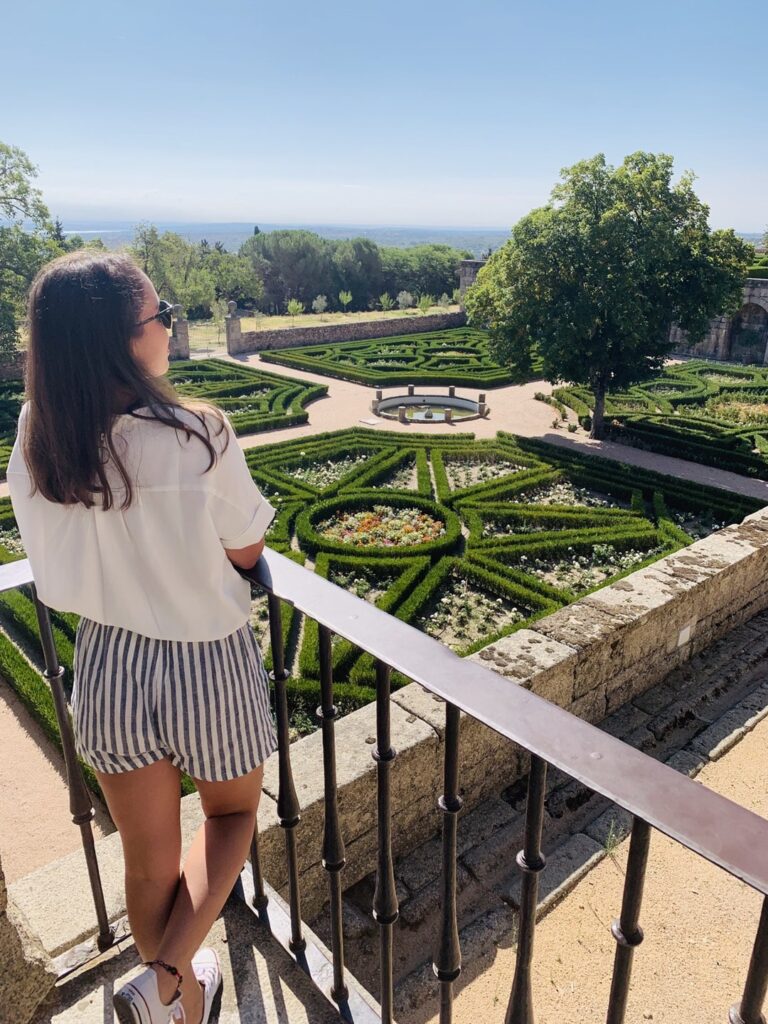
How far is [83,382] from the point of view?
168cm

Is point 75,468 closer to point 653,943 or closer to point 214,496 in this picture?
point 214,496

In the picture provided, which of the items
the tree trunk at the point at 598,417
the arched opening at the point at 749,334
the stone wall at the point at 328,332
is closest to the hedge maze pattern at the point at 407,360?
the stone wall at the point at 328,332

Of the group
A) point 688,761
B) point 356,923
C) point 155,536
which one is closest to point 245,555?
point 155,536

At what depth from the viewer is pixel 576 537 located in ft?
35.2

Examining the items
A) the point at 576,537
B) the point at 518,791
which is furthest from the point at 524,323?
the point at 518,791

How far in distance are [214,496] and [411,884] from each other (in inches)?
162

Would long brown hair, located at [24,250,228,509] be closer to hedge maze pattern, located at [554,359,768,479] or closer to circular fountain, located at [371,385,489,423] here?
hedge maze pattern, located at [554,359,768,479]

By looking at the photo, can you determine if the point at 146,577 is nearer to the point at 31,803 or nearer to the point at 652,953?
the point at 652,953

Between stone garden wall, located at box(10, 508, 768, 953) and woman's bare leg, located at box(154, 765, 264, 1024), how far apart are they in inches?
43.0

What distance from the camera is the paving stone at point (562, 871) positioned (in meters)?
4.48

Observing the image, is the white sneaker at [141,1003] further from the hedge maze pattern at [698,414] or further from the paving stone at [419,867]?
the hedge maze pattern at [698,414]

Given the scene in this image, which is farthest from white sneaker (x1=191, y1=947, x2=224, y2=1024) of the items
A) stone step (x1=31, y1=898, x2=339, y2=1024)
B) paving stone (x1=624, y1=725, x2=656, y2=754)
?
paving stone (x1=624, y1=725, x2=656, y2=754)


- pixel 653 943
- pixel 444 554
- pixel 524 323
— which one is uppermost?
pixel 524 323

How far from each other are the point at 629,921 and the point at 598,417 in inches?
667
